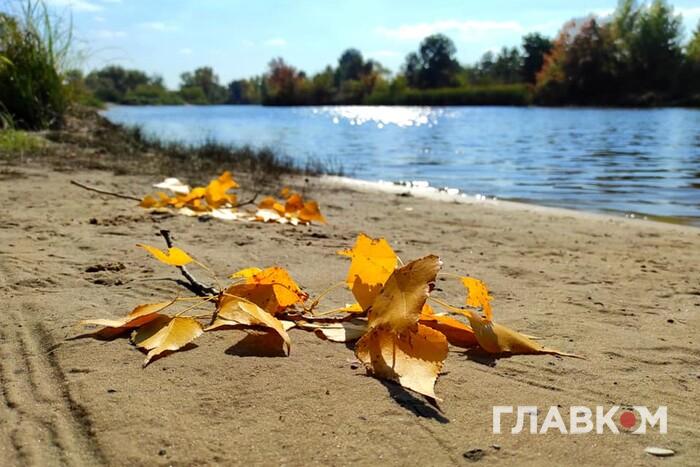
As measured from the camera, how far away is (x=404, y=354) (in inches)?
68.2

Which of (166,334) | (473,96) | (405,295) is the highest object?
(473,96)

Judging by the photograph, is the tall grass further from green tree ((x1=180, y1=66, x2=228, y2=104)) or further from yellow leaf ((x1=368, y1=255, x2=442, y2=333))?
green tree ((x1=180, y1=66, x2=228, y2=104))

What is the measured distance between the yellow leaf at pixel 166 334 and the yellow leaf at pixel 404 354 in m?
0.52

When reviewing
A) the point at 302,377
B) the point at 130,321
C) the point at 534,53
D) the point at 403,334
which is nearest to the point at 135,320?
the point at 130,321

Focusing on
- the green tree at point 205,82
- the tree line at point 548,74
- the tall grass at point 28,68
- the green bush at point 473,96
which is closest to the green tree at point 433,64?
the tree line at point 548,74

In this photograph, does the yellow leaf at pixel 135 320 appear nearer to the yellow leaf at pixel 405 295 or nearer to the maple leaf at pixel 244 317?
the maple leaf at pixel 244 317

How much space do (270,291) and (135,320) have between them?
44cm

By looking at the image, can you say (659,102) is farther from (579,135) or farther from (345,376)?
(345,376)

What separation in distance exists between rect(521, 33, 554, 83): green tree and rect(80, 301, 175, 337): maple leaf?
7993 cm

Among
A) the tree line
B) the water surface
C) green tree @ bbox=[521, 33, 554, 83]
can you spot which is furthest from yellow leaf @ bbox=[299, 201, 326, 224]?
green tree @ bbox=[521, 33, 554, 83]

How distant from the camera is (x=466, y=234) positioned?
4629mm

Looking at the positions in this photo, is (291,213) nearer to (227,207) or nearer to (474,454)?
(227,207)

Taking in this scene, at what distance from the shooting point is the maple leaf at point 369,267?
202 centimetres

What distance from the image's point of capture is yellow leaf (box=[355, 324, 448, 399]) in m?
1.66
